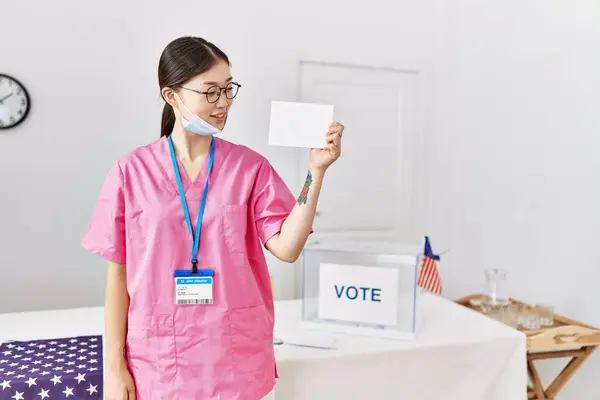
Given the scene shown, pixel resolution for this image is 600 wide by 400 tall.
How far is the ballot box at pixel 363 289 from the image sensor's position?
1.73 metres

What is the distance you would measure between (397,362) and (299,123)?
870mm

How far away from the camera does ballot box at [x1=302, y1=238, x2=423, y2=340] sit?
68.1 inches

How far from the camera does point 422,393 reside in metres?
1.67

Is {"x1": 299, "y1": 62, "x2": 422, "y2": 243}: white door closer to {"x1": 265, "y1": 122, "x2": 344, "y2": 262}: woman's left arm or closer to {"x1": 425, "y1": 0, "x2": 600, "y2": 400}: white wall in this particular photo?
{"x1": 425, "y1": 0, "x2": 600, "y2": 400}: white wall

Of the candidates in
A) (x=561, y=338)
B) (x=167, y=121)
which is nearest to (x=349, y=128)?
(x=561, y=338)

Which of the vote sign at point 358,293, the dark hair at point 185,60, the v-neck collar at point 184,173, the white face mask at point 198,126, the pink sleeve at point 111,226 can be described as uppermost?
the dark hair at point 185,60

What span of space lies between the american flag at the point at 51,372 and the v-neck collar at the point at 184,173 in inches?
20.4

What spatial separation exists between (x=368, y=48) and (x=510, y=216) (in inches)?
56.7

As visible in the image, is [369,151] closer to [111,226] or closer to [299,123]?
[299,123]

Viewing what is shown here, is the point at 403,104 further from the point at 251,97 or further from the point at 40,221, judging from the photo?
the point at 40,221

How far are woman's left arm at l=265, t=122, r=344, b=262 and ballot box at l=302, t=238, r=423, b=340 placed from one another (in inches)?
27.6

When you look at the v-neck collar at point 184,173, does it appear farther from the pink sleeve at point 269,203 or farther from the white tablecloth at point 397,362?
the white tablecloth at point 397,362

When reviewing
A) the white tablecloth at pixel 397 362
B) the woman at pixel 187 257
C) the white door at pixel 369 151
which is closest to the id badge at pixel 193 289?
the woman at pixel 187 257

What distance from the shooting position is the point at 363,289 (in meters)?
1.77
